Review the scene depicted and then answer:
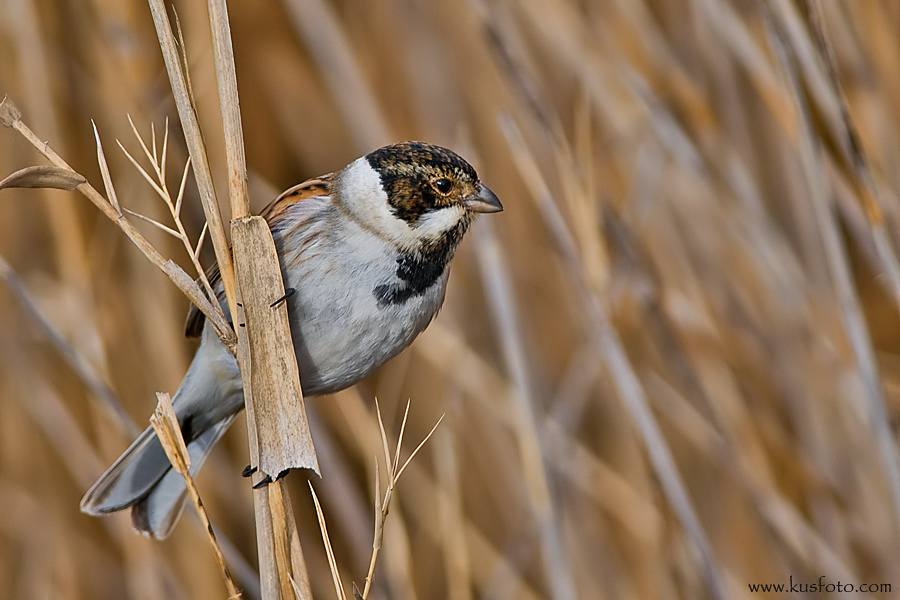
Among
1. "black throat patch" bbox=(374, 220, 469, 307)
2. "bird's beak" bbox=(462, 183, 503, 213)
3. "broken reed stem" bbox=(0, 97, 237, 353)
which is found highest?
"broken reed stem" bbox=(0, 97, 237, 353)

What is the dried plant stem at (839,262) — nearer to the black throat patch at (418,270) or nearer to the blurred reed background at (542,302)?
the blurred reed background at (542,302)

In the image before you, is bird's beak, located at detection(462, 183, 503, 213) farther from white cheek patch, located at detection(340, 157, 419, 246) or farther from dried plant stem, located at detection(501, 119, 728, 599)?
dried plant stem, located at detection(501, 119, 728, 599)

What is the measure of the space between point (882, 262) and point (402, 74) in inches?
57.0

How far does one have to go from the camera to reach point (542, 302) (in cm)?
271

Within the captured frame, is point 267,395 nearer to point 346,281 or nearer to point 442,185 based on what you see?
point 346,281

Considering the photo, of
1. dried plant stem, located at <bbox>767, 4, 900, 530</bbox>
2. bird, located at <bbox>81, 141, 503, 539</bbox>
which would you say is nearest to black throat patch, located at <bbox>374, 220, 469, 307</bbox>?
bird, located at <bbox>81, 141, 503, 539</bbox>

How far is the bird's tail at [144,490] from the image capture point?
5.32 ft

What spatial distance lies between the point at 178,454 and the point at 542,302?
5.87 ft

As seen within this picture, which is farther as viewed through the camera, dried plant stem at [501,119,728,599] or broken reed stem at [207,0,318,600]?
dried plant stem at [501,119,728,599]

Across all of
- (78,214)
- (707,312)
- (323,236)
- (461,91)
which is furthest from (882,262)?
(78,214)

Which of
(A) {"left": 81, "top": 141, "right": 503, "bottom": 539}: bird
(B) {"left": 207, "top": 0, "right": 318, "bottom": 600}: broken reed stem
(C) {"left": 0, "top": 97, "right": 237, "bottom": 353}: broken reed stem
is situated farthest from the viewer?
(A) {"left": 81, "top": 141, "right": 503, "bottom": 539}: bird

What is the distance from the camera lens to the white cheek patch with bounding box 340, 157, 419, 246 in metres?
1.57

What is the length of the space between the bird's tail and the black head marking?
637mm

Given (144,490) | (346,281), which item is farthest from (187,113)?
(144,490)
